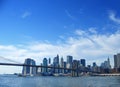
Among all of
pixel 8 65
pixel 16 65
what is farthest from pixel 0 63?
pixel 16 65

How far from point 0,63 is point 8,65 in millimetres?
7499

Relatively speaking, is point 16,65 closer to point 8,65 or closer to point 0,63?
point 8,65

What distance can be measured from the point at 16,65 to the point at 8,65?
762cm

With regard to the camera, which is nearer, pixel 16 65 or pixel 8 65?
pixel 8 65

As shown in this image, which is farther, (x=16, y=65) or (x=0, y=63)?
(x=16, y=65)

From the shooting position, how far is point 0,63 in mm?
82438

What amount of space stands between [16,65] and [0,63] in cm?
1510

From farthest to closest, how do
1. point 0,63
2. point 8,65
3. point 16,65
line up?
point 16,65 < point 8,65 < point 0,63

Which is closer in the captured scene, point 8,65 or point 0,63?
point 0,63

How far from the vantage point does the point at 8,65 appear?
8975 centimetres

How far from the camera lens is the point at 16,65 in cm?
9719

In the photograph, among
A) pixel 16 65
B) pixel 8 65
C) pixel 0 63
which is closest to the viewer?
pixel 0 63
